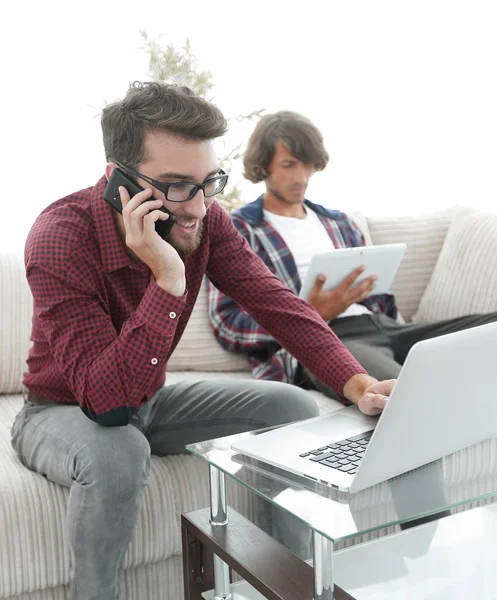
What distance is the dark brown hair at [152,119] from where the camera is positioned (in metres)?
1.37

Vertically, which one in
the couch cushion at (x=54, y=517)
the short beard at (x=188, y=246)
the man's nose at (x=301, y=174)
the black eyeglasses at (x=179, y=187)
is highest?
the black eyeglasses at (x=179, y=187)

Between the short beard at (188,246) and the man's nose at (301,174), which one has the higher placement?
the man's nose at (301,174)

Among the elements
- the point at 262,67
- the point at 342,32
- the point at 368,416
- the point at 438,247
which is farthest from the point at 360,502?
the point at 342,32

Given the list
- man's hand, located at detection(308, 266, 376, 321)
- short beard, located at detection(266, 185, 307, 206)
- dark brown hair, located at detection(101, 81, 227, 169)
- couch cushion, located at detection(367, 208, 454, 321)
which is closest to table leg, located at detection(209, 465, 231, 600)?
→ dark brown hair, located at detection(101, 81, 227, 169)

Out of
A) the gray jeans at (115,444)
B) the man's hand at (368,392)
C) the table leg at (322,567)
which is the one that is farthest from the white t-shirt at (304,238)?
the table leg at (322,567)

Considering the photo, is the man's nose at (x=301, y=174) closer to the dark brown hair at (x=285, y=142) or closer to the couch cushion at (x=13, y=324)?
the dark brown hair at (x=285, y=142)

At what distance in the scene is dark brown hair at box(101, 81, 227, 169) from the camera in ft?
4.49

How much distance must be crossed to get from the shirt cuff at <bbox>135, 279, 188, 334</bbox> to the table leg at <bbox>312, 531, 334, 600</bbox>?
0.47 meters

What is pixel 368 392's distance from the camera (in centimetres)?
131

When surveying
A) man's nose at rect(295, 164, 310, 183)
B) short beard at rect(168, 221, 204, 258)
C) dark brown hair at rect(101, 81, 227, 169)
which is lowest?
short beard at rect(168, 221, 204, 258)

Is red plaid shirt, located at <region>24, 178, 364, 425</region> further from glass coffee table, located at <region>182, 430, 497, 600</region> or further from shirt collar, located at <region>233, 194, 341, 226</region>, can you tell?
shirt collar, located at <region>233, 194, 341, 226</region>

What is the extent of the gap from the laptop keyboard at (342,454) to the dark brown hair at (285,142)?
131 cm

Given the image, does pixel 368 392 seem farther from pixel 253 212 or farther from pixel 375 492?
pixel 253 212

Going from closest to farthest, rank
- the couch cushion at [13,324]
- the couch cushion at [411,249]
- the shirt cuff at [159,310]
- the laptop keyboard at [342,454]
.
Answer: the laptop keyboard at [342,454], the shirt cuff at [159,310], the couch cushion at [13,324], the couch cushion at [411,249]
